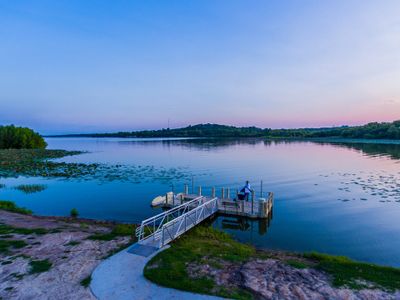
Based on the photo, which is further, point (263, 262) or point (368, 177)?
point (368, 177)

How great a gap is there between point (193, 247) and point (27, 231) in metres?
8.94

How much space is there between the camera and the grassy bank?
7900mm

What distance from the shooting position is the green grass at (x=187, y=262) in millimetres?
7742

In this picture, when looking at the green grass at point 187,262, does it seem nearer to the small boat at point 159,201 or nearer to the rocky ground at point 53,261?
the rocky ground at point 53,261

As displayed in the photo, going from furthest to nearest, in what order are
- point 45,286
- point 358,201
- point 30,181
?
point 30,181, point 358,201, point 45,286

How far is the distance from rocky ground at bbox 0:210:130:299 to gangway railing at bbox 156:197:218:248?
5.78 feet

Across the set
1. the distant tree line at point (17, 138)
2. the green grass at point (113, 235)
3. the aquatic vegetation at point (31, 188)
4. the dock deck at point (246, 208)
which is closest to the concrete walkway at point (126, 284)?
the green grass at point (113, 235)

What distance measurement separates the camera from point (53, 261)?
386 inches

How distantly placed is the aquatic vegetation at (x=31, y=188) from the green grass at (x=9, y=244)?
19.1 meters

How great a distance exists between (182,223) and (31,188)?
78.6ft

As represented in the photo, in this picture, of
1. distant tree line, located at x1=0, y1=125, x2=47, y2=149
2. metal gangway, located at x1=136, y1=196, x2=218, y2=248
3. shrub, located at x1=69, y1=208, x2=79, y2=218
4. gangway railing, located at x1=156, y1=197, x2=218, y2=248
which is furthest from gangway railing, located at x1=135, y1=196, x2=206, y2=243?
distant tree line, located at x1=0, y1=125, x2=47, y2=149

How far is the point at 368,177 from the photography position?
1367 inches

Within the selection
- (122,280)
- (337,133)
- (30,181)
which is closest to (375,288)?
(122,280)

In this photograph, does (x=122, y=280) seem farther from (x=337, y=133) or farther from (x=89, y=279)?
(x=337, y=133)
